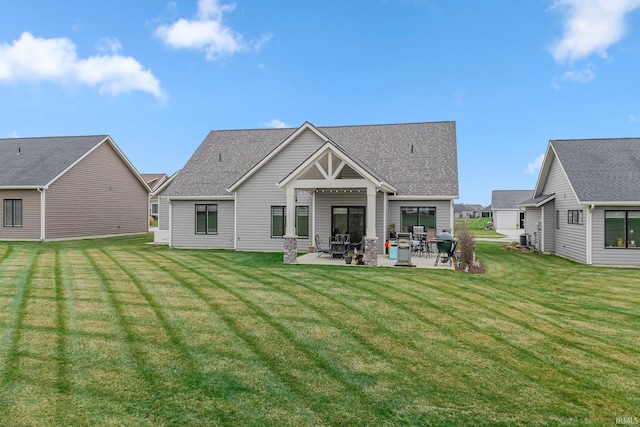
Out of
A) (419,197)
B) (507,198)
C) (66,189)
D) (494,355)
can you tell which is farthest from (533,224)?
(507,198)

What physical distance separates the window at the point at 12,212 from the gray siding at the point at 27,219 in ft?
0.83

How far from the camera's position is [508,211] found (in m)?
50.5

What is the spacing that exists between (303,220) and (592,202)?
12.2 meters

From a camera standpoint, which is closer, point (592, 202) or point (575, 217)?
point (592, 202)

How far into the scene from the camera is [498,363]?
19.2 ft

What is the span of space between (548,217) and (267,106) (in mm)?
18976

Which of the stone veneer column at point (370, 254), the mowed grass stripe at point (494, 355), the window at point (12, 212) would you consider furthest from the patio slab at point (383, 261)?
the window at point (12, 212)

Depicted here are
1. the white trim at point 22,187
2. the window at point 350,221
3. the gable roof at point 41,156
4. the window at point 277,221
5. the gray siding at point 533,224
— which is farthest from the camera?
the gable roof at point 41,156

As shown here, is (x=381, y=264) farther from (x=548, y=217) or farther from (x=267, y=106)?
(x=267, y=106)

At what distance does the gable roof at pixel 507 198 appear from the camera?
5025cm

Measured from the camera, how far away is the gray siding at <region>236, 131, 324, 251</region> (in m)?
18.8

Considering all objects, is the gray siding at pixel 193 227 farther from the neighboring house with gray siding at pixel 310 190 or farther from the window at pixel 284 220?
the window at pixel 284 220

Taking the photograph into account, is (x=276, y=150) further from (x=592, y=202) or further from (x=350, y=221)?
(x=592, y=202)

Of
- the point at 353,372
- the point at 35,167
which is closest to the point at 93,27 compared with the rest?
the point at 35,167
